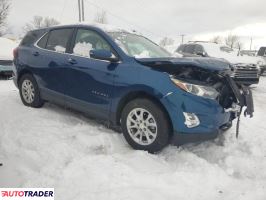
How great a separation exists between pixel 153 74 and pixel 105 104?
968 mm

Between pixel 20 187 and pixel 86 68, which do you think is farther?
pixel 86 68

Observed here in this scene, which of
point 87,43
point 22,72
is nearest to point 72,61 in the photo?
point 87,43

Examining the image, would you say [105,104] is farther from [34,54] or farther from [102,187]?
[34,54]

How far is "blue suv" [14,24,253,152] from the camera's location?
14.1 ft

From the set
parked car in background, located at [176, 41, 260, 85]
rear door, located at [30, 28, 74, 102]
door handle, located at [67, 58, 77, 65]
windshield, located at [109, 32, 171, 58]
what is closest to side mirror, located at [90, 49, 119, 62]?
windshield, located at [109, 32, 171, 58]

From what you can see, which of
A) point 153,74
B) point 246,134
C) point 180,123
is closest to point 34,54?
point 153,74

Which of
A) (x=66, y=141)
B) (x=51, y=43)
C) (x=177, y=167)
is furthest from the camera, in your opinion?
(x=51, y=43)

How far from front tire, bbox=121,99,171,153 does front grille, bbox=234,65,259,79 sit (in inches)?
283

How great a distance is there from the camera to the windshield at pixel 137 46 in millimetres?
5078

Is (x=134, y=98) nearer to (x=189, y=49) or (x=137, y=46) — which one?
(x=137, y=46)

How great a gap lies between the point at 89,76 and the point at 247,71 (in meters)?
7.52

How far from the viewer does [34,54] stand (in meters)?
6.40

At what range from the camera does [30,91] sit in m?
6.59

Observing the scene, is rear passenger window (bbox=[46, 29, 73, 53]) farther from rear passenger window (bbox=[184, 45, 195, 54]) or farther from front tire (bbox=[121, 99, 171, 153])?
rear passenger window (bbox=[184, 45, 195, 54])
